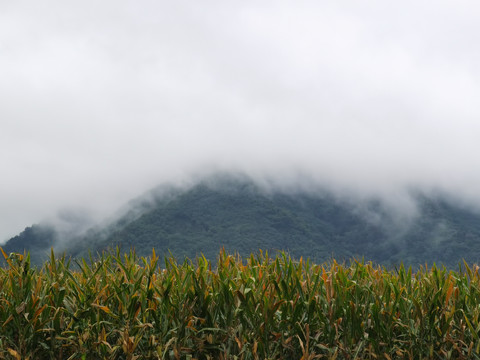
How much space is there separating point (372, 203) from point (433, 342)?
14305cm

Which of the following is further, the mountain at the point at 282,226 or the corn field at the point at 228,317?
the mountain at the point at 282,226

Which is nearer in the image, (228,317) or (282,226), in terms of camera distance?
(228,317)

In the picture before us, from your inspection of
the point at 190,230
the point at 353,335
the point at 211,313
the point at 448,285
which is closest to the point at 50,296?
the point at 211,313

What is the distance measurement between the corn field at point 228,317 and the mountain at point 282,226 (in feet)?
291

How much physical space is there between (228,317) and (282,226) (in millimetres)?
111104

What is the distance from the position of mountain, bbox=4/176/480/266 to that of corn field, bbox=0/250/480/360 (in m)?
88.7

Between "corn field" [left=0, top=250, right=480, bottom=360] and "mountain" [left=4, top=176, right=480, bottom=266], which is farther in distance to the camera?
"mountain" [left=4, top=176, right=480, bottom=266]

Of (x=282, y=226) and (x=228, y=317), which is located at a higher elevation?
(x=228, y=317)

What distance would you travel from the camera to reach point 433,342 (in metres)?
4.52

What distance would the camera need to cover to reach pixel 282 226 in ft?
377

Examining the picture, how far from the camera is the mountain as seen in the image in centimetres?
10188

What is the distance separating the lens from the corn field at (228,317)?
A: 169 inches

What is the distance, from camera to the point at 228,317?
14.4 ft

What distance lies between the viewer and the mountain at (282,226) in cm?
10188
